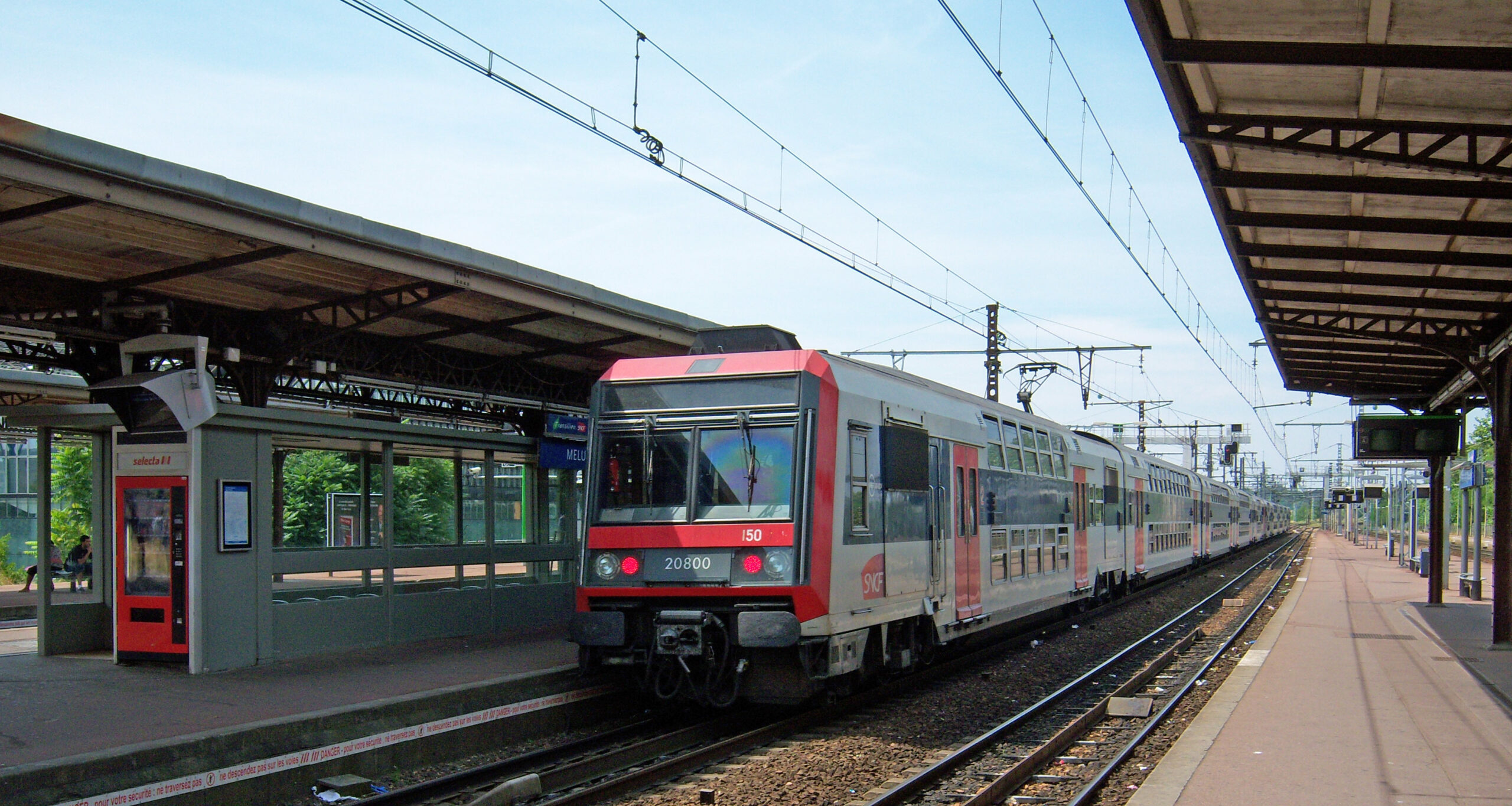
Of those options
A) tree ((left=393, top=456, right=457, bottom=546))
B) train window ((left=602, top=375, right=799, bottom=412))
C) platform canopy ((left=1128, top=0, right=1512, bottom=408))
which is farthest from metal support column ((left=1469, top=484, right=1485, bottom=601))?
tree ((left=393, top=456, right=457, bottom=546))

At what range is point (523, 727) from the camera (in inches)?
385

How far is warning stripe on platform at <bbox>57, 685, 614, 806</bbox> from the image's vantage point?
6.76 metres

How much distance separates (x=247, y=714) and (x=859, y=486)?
202 inches

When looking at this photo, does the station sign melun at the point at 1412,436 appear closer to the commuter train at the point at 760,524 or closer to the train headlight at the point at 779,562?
the commuter train at the point at 760,524

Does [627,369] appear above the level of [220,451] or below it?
above

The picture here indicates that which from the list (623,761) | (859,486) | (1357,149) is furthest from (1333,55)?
(623,761)

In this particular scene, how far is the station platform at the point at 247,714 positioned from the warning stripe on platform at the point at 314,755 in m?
0.01

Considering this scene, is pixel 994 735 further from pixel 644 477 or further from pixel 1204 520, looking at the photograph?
pixel 1204 520

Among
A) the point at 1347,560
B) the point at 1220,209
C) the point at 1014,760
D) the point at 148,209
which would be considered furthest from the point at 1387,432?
the point at 1347,560

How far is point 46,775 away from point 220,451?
4397 millimetres

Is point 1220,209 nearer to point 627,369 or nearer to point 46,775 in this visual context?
point 627,369

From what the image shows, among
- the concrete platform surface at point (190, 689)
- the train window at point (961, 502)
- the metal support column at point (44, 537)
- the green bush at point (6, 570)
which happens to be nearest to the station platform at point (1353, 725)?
the train window at point (961, 502)

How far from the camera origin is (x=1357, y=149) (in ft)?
29.3

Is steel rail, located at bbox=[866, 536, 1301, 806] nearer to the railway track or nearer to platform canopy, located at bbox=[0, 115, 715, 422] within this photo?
the railway track
